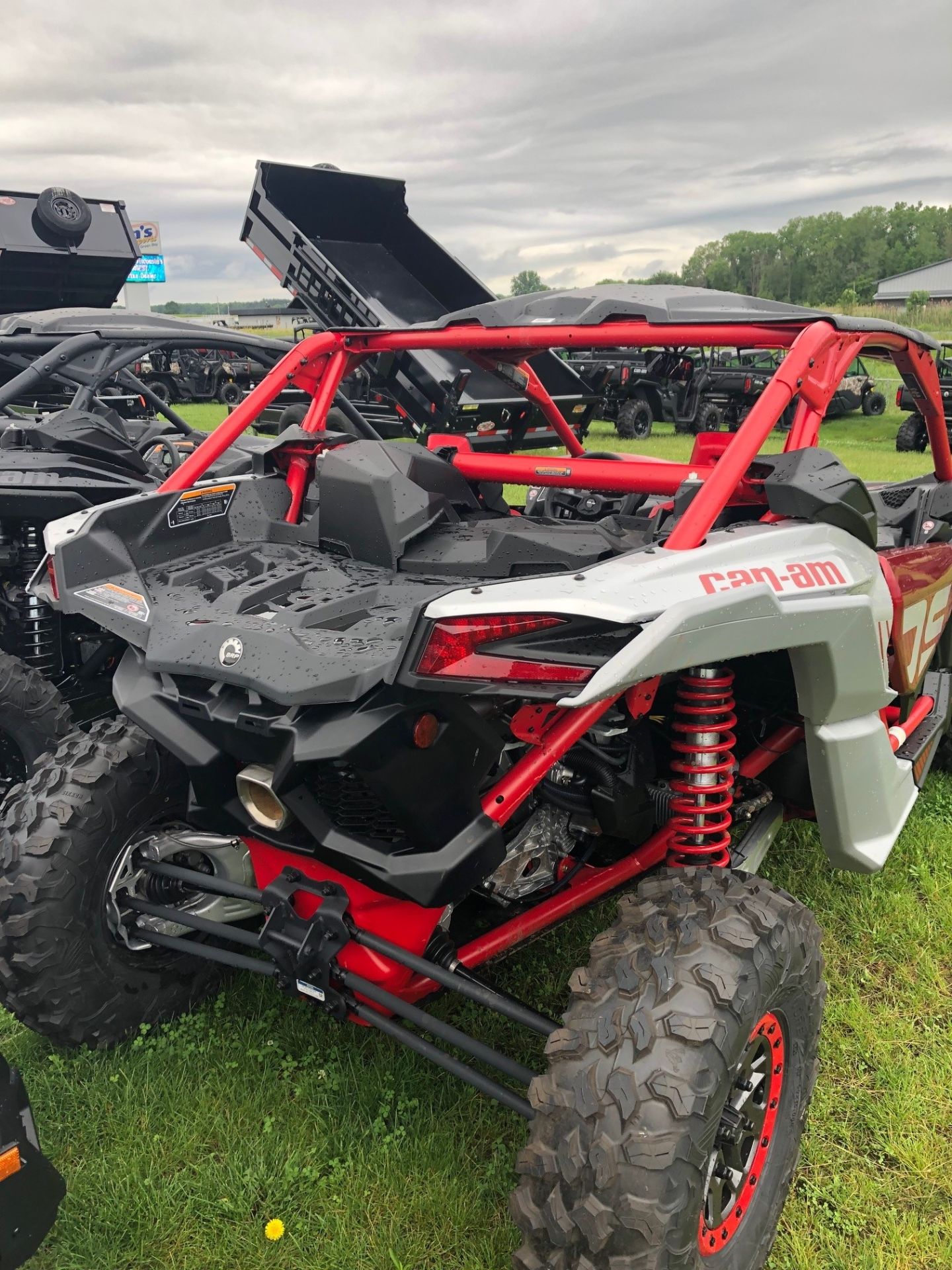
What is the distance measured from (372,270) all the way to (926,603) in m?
5.91

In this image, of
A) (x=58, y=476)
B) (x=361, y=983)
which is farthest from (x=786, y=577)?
(x=58, y=476)

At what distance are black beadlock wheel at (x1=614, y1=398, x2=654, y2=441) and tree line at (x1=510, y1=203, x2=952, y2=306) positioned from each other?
36.4 m

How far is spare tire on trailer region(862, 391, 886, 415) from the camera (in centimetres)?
1972

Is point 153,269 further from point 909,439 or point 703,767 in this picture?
point 703,767

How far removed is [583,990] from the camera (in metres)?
1.98

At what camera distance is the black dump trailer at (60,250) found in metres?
8.04

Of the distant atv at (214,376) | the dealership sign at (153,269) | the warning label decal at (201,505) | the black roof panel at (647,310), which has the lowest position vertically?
the dealership sign at (153,269)

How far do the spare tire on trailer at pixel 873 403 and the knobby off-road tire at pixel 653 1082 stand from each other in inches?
776

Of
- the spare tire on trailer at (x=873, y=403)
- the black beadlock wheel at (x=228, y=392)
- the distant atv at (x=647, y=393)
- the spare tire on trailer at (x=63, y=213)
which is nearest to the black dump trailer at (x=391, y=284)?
the spare tire on trailer at (x=63, y=213)

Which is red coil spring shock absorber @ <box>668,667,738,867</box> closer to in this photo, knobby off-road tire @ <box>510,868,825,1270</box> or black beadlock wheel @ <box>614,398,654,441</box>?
knobby off-road tire @ <box>510,868,825,1270</box>

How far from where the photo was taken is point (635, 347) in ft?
9.05

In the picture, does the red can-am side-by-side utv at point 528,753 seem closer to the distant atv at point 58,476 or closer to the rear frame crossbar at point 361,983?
the rear frame crossbar at point 361,983

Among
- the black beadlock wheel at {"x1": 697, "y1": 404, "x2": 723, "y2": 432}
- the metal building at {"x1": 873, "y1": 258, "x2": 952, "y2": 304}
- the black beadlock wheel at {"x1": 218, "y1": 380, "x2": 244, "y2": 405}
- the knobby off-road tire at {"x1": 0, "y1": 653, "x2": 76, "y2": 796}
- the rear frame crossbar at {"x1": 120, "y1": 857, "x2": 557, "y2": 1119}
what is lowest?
the metal building at {"x1": 873, "y1": 258, "x2": 952, "y2": 304}

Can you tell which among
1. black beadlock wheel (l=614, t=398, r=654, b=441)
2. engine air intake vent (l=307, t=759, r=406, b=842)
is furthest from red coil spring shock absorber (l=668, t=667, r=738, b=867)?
black beadlock wheel (l=614, t=398, r=654, b=441)
